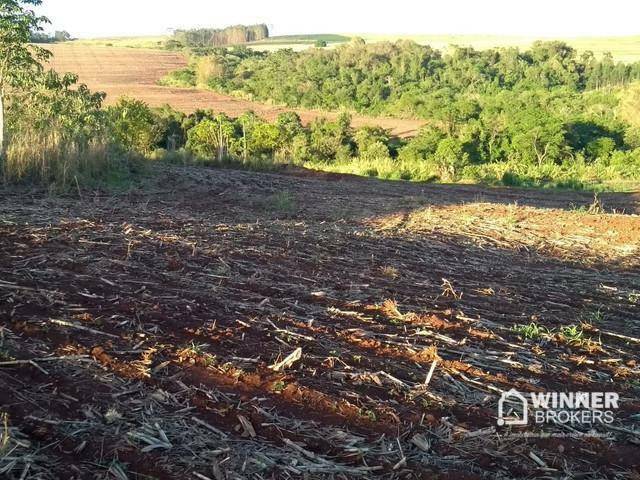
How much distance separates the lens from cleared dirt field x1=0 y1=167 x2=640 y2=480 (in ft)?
7.52

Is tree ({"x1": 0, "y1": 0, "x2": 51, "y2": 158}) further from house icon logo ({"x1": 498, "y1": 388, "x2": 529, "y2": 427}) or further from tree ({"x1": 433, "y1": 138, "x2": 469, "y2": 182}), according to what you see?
tree ({"x1": 433, "y1": 138, "x2": 469, "y2": 182})

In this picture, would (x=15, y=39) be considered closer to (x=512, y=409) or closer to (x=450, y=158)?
(x=512, y=409)

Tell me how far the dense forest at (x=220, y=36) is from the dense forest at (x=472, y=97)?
15.1 meters

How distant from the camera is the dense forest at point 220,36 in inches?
3009

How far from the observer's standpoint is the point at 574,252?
7215 millimetres

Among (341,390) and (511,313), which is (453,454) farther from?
(511,313)

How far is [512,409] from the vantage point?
9.32 feet

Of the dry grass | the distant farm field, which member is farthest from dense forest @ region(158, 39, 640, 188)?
the distant farm field

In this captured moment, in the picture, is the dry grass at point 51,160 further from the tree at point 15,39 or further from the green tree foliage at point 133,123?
the green tree foliage at point 133,123

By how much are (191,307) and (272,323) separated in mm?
498

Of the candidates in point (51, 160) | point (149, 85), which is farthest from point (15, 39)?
point (149, 85)

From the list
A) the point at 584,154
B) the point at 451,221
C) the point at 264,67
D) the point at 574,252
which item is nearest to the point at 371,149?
the point at 584,154

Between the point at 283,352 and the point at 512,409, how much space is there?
1140 millimetres

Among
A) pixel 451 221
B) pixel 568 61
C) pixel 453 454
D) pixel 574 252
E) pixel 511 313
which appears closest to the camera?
pixel 453 454
